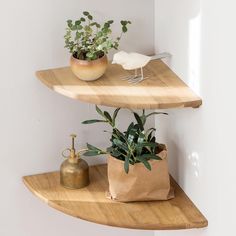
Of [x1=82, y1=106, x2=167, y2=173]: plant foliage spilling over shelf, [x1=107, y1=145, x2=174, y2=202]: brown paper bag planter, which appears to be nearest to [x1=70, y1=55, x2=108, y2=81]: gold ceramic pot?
[x1=82, y1=106, x2=167, y2=173]: plant foliage spilling over shelf

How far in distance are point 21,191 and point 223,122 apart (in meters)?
0.83

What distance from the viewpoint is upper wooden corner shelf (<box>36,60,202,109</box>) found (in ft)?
5.55

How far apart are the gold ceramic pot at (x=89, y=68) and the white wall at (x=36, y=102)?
16 centimetres

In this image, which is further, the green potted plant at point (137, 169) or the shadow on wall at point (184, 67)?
the green potted plant at point (137, 169)

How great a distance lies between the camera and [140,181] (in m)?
1.83

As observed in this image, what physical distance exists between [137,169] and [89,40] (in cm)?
41

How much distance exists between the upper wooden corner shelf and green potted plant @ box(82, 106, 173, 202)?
15 centimetres

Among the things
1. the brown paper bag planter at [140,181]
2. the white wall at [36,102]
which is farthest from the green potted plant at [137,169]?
the white wall at [36,102]

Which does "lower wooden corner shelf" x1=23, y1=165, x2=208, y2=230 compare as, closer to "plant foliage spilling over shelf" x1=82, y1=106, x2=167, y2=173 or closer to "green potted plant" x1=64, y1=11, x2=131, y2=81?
"plant foliage spilling over shelf" x1=82, y1=106, x2=167, y2=173

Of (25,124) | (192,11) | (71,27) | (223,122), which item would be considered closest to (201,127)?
Result: (223,122)

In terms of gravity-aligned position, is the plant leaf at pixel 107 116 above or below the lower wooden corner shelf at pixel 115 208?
above

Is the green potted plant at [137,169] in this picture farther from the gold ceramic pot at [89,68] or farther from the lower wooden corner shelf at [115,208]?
the gold ceramic pot at [89,68]

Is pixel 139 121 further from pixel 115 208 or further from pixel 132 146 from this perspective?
pixel 115 208

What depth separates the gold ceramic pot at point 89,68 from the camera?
182 cm
